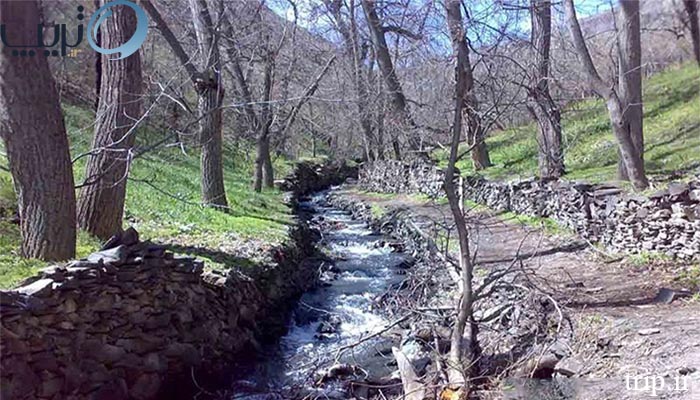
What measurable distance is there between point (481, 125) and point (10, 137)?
14.3 feet

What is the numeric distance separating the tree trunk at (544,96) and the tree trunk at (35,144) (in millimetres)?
4481

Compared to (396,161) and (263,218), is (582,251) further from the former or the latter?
(396,161)

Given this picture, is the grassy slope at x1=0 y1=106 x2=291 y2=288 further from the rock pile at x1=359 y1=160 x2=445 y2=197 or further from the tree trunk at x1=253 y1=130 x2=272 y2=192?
the rock pile at x1=359 y1=160 x2=445 y2=197

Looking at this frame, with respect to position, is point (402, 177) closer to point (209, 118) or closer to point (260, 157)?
point (260, 157)

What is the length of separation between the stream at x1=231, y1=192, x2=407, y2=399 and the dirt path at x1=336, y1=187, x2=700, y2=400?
1868 millimetres

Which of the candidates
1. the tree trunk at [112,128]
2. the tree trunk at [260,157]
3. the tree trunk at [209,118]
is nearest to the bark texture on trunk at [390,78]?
the tree trunk at [260,157]

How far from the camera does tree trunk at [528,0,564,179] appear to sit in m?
5.40

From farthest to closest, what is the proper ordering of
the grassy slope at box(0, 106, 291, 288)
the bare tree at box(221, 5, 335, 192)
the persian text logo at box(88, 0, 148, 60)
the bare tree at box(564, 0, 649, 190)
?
1. the bare tree at box(221, 5, 335, 192)
2. the bare tree at box(564, 0, 649, 190)
3. the persian text logo at box(88, 0, 148, 60)
4. the grassy slope at box(0, 106, 291, 288)

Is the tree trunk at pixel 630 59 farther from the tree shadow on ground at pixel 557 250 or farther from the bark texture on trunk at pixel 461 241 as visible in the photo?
the bark texture on trunk at pixel 461 241

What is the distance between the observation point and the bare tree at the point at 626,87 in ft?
28.1

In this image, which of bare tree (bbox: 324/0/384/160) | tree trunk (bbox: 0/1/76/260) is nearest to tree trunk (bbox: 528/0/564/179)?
tree trunk (bbox: 0/1/76/260)

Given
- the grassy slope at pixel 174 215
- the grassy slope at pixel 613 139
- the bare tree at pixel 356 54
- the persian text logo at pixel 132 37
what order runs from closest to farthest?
the grassy slope at pixel 174 215 → the persian text logo at pixel 132 37 → the grassy slope at pixel 613 139 → the bare tree at pixel 356 54

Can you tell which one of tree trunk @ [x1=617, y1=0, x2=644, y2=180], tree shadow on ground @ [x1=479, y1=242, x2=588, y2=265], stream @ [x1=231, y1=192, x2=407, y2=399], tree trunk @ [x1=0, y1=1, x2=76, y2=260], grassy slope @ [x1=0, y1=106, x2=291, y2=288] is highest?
tree trunk @ [x1=617, y1=0, x2=644, y2=180]
